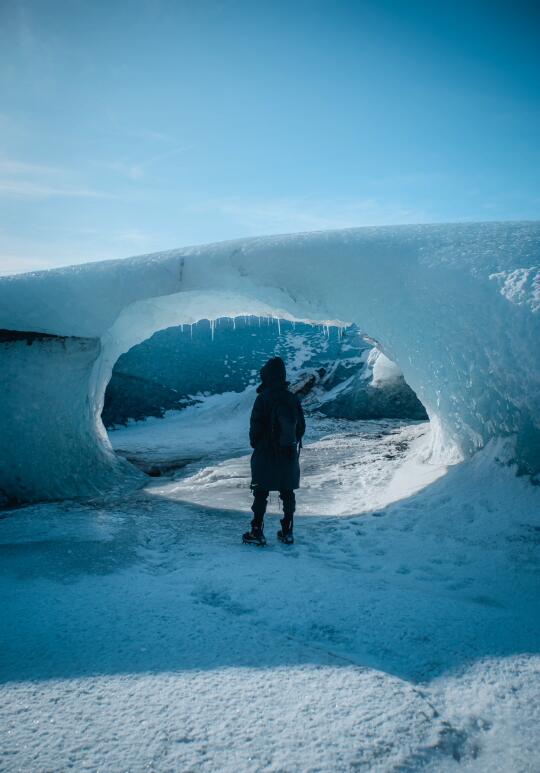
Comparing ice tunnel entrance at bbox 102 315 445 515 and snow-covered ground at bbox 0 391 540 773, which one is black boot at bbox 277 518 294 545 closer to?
snow-covered ground at bbox 0 391 540 773

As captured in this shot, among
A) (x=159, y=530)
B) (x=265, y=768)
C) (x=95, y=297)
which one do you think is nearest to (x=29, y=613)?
(x=265, y=768)

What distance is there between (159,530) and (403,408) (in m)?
10.3

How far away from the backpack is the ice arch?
6.66 feet

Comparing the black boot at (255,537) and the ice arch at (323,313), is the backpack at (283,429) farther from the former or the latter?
the ice arch at (323,313)

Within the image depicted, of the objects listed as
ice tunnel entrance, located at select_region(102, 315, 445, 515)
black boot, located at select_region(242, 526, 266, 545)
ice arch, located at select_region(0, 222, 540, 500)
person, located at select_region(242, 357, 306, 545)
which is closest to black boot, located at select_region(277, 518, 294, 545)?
person, located at select_region(242, 357, 306, 545)

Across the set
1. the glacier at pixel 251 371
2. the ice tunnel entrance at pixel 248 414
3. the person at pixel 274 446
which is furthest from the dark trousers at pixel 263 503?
the glacier at pixel 251 371

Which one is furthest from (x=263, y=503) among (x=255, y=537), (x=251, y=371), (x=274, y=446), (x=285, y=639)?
(x=251, y=371)

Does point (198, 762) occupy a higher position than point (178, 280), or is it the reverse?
point (178, 280)

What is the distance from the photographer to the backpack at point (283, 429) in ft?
11.0

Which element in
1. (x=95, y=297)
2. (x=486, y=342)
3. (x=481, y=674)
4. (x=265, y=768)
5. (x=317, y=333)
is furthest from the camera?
(x=317, y=333)

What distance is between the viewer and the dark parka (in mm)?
3363

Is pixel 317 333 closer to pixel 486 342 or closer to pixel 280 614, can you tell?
pixel 486 342

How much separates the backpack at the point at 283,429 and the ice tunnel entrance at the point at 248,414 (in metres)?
1.55

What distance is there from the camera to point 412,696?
1.57 m
